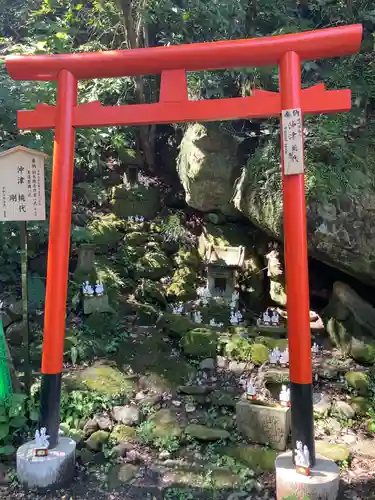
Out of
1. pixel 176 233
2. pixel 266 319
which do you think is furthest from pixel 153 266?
pixel 266 319

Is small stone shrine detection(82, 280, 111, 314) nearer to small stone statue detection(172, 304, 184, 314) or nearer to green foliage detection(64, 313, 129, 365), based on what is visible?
green foliage detection(64, 313, 129, 365)

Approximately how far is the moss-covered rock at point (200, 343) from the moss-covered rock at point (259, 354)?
0.54m

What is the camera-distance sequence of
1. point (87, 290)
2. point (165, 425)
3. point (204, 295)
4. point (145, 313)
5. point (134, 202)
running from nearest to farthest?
point (165, 425) < point (87, 290) < point (145, 313) < point (204, 295) < point (134, 202)

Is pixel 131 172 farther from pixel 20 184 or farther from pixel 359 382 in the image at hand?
pixel 359 382

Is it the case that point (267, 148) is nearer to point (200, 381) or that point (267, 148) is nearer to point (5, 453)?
point (200, 381)

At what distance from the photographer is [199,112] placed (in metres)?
3.60

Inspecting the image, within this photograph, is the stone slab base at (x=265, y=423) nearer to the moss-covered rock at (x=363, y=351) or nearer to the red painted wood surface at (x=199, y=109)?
the moss-covered rock at (x=363, y=351)

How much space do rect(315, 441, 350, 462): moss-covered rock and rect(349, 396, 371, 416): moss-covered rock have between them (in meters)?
0.67

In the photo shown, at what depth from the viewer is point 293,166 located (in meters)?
3.41

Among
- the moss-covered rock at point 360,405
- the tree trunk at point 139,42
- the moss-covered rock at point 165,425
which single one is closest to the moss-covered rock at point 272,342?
the moss-covered rock at point 360,405

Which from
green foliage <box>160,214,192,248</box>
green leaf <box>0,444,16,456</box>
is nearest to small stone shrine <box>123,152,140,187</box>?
green foliage <box>160,214,192,248</box>

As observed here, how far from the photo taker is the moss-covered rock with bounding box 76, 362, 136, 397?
16.3ft

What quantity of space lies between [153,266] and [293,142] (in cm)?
520

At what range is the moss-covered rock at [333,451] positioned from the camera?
12.8ft
